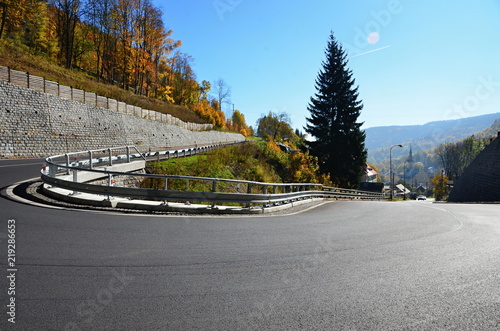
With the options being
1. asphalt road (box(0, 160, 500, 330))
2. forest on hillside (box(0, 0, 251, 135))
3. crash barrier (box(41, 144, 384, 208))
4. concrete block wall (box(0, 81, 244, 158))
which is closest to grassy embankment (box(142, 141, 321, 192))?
crash barrier (box(41, 144, 384, 208))

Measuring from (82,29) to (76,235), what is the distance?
63.6 metres

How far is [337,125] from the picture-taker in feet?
133

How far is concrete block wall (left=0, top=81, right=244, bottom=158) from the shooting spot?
2191cm

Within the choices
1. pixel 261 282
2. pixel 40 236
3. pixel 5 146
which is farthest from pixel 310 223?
pixel 5 146

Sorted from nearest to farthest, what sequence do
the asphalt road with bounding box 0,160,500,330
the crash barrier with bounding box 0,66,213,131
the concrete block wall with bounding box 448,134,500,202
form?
the asphalt road with bounding box 0,160,500,330 < the crash barrier with bounding box 0,66,213,131 < the concrete block wall with bounding box 448,134,500,202

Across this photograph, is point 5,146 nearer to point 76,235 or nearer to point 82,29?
point 76,235

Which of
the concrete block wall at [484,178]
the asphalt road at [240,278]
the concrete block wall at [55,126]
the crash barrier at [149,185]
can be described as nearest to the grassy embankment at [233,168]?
the crash barrier at [149,185]

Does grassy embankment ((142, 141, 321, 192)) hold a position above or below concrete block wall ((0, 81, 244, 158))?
below

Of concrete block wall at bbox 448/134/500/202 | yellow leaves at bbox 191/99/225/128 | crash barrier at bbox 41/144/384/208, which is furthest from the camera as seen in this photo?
yellow leaves at bbox 191/99/225/128

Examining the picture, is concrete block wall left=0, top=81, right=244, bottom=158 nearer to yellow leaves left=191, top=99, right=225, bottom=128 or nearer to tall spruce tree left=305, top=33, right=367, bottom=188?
tall spruce tree left=305, top=33, right=367, bottom=188

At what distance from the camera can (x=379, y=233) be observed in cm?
738

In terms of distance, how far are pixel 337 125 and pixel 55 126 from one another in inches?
1300

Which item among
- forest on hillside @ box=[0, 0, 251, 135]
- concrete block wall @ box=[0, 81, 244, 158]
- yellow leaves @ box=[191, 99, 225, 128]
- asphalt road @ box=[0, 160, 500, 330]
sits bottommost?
asphalt road @ box=[0, 160, 500, 330]

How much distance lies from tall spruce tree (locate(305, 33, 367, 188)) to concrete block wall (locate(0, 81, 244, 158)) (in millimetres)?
23412
